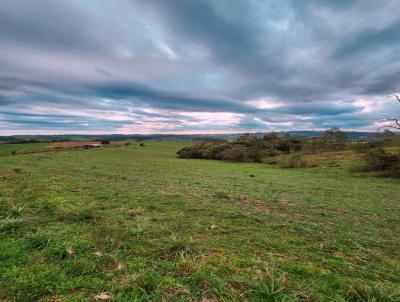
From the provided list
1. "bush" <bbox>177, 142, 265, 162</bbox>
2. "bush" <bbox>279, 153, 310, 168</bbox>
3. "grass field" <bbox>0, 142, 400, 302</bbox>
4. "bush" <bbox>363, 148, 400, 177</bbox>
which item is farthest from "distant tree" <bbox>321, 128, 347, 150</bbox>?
"grass field" <bbox>0, 142, 400, 302</bbox>

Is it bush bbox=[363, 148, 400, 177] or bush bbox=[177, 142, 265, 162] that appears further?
bush bbox=[177, 142, 265, 162]

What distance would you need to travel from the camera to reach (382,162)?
23.2 m

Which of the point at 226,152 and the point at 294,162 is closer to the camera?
the point at 294,162

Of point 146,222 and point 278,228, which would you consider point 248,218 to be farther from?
point 146,222

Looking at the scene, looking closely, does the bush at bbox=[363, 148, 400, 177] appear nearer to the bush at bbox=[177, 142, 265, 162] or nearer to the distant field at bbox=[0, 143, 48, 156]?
the bush at bbox=[177, 142, 265, 162]

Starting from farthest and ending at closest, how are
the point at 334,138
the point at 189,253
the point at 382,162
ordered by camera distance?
the point at 334,138 → the point at 382,162 → the point at 189,253

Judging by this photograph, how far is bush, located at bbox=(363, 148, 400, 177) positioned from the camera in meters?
21.2

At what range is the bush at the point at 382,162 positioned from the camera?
21.2m

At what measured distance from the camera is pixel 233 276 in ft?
11.3

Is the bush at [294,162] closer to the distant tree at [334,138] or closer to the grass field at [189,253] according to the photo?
the distant tree at [334,138]

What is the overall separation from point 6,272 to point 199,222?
13.0ft

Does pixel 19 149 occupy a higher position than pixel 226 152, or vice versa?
pixel 19 149

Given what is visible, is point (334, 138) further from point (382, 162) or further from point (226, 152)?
point (382, 162)

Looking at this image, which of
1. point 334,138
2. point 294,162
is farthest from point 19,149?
point 334,138
